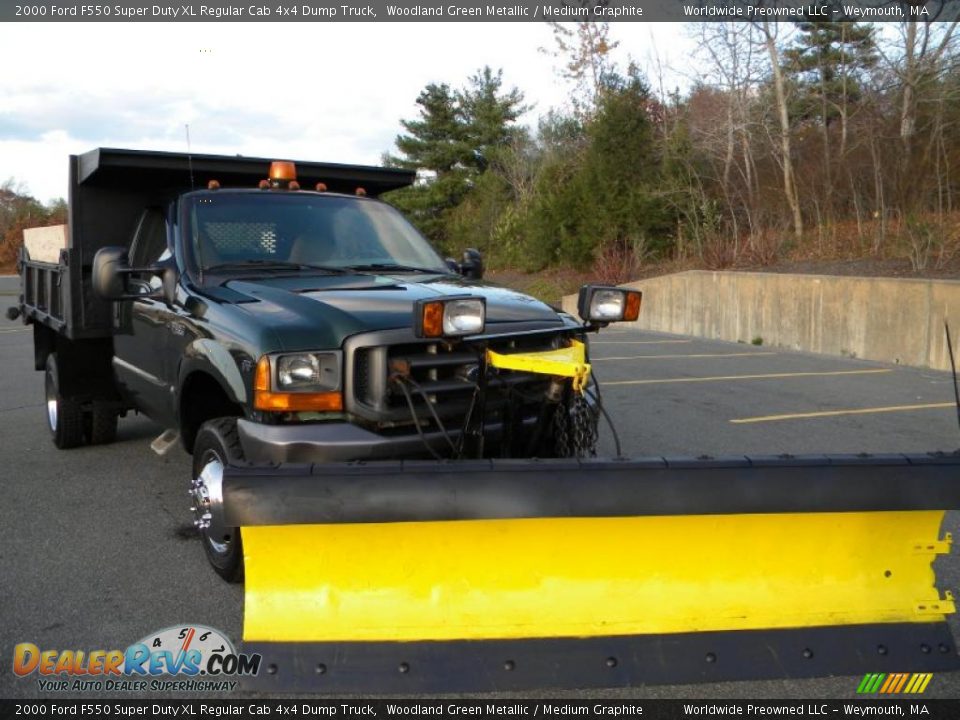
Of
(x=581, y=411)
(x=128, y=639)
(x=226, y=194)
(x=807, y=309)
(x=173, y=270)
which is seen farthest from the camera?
(x=807, y=309)

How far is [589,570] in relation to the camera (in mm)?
3270

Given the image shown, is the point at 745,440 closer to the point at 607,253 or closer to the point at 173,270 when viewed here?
the point at 173,270

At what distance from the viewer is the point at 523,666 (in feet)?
10.2

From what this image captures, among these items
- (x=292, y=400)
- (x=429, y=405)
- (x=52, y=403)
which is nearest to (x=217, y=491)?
(x=292, y=400)

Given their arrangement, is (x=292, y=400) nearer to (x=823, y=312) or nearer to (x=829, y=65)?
(x=823, y=312)

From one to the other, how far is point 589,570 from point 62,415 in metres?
5.04

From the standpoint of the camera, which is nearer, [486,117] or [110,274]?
[110,274]

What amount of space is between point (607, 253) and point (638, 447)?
17955mm

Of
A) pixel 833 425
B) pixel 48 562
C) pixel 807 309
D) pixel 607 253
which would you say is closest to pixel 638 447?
pixel 833 425

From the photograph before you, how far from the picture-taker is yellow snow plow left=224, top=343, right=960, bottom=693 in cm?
298

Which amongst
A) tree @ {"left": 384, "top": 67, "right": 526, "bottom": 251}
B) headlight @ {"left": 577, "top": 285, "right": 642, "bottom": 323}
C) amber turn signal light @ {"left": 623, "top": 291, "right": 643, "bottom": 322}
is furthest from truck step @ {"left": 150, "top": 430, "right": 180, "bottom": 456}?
tree @ {"left": 384, "top": 67, "right": 526, "bottom": 251}

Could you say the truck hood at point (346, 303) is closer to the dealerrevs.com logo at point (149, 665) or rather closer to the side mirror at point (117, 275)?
the side mirror at point (117, 275)

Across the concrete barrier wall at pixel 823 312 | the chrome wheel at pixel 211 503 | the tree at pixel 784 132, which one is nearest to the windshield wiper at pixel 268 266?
the chrome wheel at pixel 211 503
